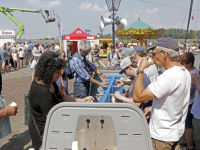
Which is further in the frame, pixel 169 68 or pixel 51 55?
pixel 51 55

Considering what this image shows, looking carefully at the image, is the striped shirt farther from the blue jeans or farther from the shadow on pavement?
the blue jeans

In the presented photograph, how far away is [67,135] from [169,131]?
1.05 m

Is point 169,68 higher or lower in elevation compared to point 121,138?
higher

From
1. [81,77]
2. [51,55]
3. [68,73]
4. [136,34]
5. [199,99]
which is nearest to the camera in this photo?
[51,55]

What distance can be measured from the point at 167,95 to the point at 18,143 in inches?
132

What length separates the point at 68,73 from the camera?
3.98 metres

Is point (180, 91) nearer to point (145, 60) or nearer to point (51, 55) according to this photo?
point (145, 60)

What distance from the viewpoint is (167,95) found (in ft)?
5.90

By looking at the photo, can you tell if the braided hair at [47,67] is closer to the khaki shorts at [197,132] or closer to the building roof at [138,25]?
the khaki shorts at [197,132]

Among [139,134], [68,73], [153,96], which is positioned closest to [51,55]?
[153,96]

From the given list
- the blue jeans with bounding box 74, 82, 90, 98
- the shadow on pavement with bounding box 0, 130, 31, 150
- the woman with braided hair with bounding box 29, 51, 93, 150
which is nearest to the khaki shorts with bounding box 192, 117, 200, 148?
the blue jeans with bounding box 74, 82, 90, 98

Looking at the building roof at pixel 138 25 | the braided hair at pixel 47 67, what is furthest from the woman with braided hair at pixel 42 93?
the building roof at pixel 138 25

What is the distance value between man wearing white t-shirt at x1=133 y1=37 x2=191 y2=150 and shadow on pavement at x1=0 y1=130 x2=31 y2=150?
2863 millimetres

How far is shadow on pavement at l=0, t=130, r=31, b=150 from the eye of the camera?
376 cm
